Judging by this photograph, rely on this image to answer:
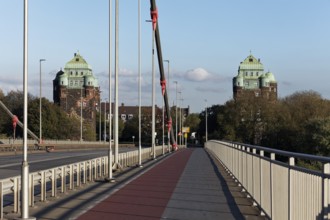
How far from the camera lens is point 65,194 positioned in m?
16.4

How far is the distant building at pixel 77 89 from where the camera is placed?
6329 inches

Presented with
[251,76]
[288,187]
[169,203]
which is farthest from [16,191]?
[251,76]

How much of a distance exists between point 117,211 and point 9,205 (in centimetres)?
325

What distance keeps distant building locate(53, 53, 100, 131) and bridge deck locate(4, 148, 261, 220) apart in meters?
142

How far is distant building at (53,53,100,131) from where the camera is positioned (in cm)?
16075

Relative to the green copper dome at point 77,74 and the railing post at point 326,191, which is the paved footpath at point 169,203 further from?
the green copper dome at point 77,74

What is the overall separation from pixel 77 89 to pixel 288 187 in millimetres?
157554

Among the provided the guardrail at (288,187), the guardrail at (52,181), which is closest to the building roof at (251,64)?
the guardrail at (52,181)

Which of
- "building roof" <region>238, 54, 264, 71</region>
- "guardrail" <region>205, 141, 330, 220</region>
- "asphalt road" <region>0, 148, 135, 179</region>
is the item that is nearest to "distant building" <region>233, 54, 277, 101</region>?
"building roof" <region>238, 54, 264, 71</region>

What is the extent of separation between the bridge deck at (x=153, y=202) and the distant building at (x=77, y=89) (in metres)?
142

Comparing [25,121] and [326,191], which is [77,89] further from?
[326,191]

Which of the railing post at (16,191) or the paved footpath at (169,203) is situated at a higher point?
the railing post at (16,191)

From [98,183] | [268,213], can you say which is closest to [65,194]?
[98,183]

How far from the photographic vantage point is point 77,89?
537 ft
